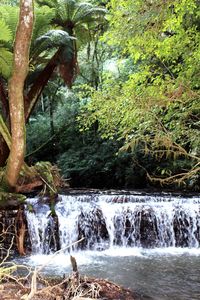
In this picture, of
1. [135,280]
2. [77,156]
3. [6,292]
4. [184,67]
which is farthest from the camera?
[77,156]

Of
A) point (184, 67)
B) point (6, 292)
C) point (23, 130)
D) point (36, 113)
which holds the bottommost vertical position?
point (6, 292)

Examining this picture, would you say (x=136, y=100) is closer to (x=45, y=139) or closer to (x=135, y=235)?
(x=135, y=235)

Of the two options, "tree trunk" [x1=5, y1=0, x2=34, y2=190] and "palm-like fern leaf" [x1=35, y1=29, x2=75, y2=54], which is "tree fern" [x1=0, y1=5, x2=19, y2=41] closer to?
"palm-like fern leaf" [x1=35, y1=29, x2=75, y2=54]

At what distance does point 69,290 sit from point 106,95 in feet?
14.7

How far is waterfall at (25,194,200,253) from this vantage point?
23.9ft

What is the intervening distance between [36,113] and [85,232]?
10.5 m

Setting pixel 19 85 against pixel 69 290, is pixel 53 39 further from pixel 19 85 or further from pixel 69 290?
pixel 69 290

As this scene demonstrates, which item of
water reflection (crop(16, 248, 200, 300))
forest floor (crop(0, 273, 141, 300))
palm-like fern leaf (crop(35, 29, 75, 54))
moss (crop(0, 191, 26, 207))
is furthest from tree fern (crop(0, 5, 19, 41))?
forest floor (crop(0, 273, 141, 300))

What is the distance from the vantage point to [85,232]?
7.45m

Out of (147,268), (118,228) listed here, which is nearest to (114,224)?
(118,228)

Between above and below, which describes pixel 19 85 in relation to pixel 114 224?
above

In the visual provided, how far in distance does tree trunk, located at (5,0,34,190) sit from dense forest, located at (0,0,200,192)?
0.06 feet

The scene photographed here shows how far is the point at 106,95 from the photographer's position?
23.6 feet

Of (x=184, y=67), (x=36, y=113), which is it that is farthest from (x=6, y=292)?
(x=36, y=113)
